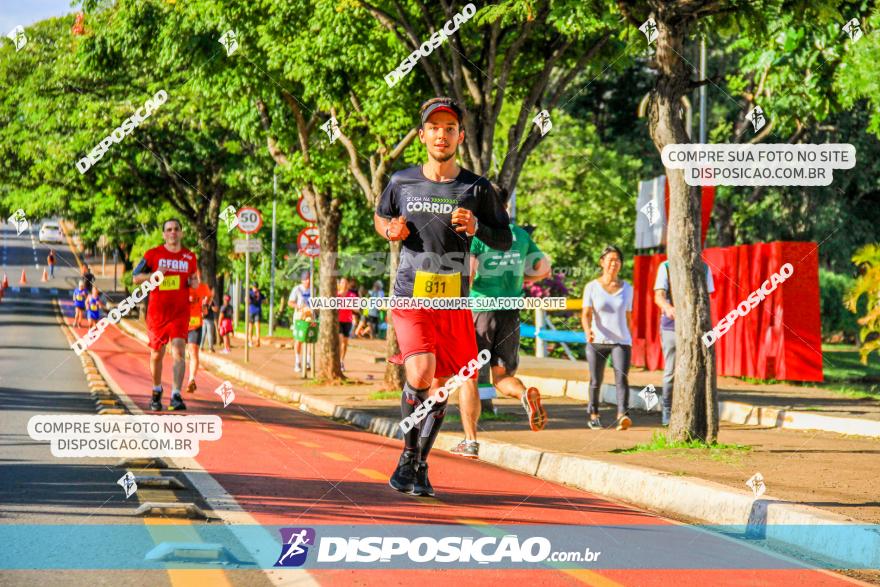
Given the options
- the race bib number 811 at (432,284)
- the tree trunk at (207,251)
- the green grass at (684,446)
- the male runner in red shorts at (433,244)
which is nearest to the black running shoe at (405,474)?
the male runner in red shorts at (433,244)

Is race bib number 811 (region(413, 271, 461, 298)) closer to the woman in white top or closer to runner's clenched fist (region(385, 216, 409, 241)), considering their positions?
runner's clenched fist (region(385, 216, 409, 241))

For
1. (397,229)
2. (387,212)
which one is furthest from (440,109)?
(397,229)

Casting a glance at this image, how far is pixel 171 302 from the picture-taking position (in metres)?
14.3

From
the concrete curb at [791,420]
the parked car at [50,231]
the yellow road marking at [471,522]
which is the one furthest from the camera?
the parked car at [50,231]

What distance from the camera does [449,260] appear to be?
304 inches

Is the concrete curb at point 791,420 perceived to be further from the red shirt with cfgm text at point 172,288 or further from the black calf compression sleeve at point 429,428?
the black calf compression sleeve at point 429,428

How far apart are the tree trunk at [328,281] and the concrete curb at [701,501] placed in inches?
393

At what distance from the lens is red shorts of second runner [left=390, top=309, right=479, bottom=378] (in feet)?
25.6

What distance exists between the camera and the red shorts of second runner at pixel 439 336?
25.6ft

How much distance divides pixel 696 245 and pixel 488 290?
6.04 feet

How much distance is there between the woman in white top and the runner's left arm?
217 inches

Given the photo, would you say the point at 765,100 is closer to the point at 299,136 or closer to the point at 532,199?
the point at 299,136

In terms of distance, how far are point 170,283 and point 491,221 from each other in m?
7.12

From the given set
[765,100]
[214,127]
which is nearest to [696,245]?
[765,100]
